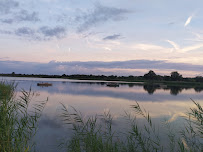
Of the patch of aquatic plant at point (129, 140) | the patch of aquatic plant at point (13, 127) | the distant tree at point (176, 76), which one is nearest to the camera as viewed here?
the patch of aquatic plant at point (13, 127)

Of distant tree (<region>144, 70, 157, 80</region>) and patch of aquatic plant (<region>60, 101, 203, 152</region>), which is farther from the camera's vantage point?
distant tree (<region>144, 70, 157, 80</region>)

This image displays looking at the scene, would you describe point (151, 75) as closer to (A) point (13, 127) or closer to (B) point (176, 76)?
(B) point (176, 76)

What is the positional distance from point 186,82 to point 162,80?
26.1m

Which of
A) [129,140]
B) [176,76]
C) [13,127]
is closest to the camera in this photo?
[13,127]

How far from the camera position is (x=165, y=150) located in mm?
10969

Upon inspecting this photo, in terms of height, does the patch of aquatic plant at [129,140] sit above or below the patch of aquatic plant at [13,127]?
below

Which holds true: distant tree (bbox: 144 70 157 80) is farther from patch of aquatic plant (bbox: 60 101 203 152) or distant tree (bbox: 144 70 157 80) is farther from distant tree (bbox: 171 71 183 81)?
patch of aquatic plant (bbox: 60 101 203 152)

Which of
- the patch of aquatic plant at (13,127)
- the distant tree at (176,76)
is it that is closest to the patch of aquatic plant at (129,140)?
the patch of aquatic plant at (13,127)

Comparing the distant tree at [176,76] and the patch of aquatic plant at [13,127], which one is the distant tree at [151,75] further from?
the patch of aquatic plant at [13,127]

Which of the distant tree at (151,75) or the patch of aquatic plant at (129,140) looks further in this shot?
the distant tree at (151,75)

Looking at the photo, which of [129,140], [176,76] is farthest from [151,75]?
[129,140]

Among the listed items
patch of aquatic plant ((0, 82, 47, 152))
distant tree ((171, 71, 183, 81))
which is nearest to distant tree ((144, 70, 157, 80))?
distant tree ((171, 71, 183, 81))

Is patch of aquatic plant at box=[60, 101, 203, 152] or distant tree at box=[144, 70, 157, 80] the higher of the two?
distant tree at box=[144, 70, 157, 80]

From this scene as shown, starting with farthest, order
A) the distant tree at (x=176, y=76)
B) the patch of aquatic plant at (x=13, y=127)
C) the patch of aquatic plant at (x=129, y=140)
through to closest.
A: the distant tree at (x=176, y=76)
the patch of aquatic plant at (x=129, y=140)
the patch of aquatic plant at (x=13, y=127)
